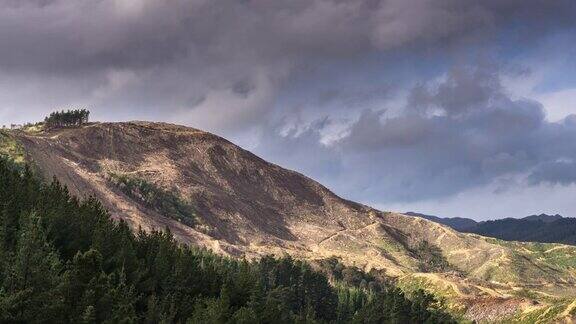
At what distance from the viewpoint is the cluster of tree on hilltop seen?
136ft

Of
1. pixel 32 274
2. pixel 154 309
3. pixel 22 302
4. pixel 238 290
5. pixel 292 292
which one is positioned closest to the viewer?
pixel 22 302

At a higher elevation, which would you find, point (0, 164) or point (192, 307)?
point (0, 164)

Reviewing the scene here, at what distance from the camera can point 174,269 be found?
3282 inches

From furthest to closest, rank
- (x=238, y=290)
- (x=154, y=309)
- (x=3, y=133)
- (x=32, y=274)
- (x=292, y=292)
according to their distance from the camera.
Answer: (x=3, y=133), (x=292, y=292), (x=238, y=290), (x=154, y=309), (x=32, y=274)

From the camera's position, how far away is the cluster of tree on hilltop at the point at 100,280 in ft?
136

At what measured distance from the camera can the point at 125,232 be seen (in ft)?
288

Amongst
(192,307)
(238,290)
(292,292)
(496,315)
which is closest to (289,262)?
(292,292)

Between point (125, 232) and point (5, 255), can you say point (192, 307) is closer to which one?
point (125, 232)

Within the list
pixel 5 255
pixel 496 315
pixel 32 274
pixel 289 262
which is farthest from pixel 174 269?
pixel 496 315

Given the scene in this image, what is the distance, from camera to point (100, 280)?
53781mm

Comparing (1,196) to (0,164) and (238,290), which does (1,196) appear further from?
(238,290)

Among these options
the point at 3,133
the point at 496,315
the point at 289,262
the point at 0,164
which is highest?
the point at 3,133

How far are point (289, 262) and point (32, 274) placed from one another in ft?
446

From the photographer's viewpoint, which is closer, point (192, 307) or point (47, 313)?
point (47, 313)
